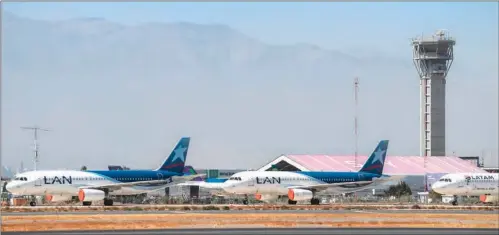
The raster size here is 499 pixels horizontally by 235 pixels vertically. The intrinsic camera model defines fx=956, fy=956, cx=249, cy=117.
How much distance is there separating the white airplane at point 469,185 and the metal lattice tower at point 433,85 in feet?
250

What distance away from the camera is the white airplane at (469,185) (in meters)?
106

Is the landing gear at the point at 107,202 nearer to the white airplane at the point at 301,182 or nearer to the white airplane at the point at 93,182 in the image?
the white airplane at the point at 93,182

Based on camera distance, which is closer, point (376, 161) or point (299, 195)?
point (299, 195)

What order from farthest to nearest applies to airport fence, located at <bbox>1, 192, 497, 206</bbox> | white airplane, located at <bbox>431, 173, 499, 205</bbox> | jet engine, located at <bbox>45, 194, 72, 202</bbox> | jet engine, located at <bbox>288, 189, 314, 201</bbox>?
airport fence, located at <bbox>1, 192, 497, 206</bbox> → jet engine, located at <bbox>288, 189, 314, 201</bbox> → white airplane, located at <bbox>431, 173, 499, 205</bbox> → jet engine, located at <bbox>45, 194, 72, 202</bbox>

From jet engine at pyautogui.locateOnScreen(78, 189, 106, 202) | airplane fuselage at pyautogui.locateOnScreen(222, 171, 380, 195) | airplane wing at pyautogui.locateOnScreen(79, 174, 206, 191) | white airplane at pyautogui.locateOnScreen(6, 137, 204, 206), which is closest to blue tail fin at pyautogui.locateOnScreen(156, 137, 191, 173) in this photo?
white airplane at pyautogui.locateOnScreen(6, 137, 204, 206)

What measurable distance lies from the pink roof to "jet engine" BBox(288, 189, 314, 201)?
24.3 m

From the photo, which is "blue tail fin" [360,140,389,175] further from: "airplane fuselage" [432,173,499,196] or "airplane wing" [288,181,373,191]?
"airplane fuselage" [432,173,499,196]

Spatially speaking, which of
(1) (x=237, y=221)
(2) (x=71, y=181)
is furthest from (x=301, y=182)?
(1) (x=237, y=221)

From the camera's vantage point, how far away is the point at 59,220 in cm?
6969

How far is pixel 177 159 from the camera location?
382ft

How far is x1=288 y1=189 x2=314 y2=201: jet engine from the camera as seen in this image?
108m

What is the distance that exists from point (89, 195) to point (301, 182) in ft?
82.9

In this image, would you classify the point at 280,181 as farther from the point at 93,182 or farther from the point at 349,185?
the point at 93,182

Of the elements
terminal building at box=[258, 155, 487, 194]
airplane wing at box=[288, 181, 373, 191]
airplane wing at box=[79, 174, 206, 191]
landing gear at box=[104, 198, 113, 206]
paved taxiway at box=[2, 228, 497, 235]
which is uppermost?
terminal building at box=[258, 155, 487, 194]
